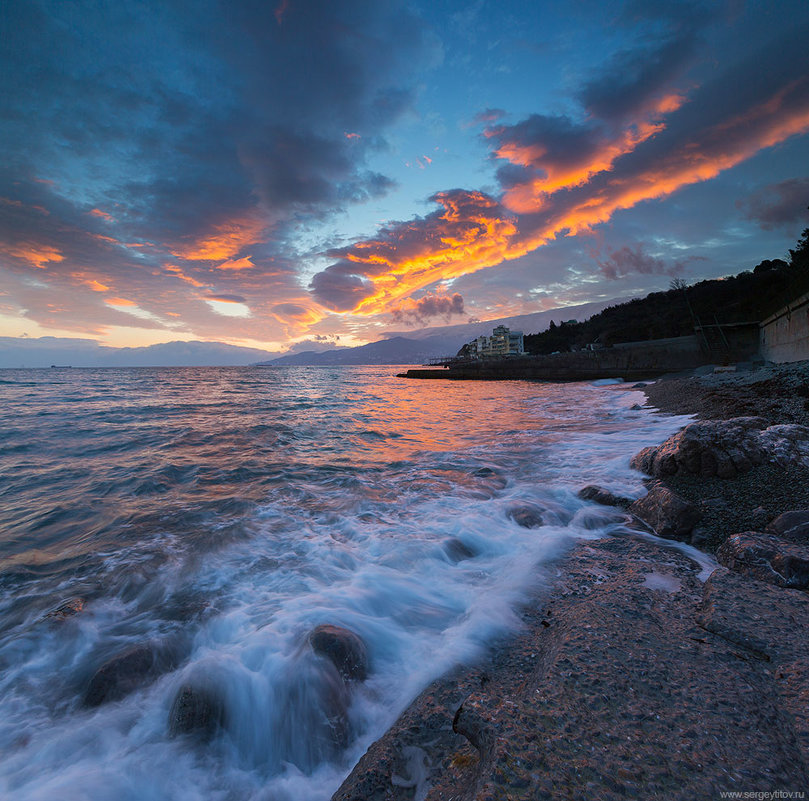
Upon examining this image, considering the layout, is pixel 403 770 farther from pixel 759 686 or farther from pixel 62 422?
pixel 62 422

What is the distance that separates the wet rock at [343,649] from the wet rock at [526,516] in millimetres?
2946

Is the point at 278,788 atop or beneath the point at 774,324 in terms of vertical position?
beneath

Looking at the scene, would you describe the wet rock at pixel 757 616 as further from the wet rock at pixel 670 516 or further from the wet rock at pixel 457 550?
the wet rock at pixel 457 550

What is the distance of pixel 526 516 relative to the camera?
5.23 metres

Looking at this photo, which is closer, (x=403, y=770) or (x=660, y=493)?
(x=403, y=770)

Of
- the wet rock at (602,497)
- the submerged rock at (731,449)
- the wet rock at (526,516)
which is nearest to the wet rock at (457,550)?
the wet rock at (526,516)

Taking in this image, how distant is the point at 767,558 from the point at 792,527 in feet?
2.58

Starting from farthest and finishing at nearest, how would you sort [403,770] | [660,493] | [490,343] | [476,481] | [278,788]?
[490,343] < [476,481] < [660,493] < [278,788] < [403,770]

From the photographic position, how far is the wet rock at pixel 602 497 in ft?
17.2

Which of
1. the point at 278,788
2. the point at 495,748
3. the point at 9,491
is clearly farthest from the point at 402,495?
the point at 9,491

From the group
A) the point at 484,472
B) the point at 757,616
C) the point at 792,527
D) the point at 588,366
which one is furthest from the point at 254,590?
the point at 588,366

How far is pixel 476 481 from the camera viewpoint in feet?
23.1

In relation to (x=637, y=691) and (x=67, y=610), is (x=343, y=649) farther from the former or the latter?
(x=67, y=610)

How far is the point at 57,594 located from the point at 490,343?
360 ft
